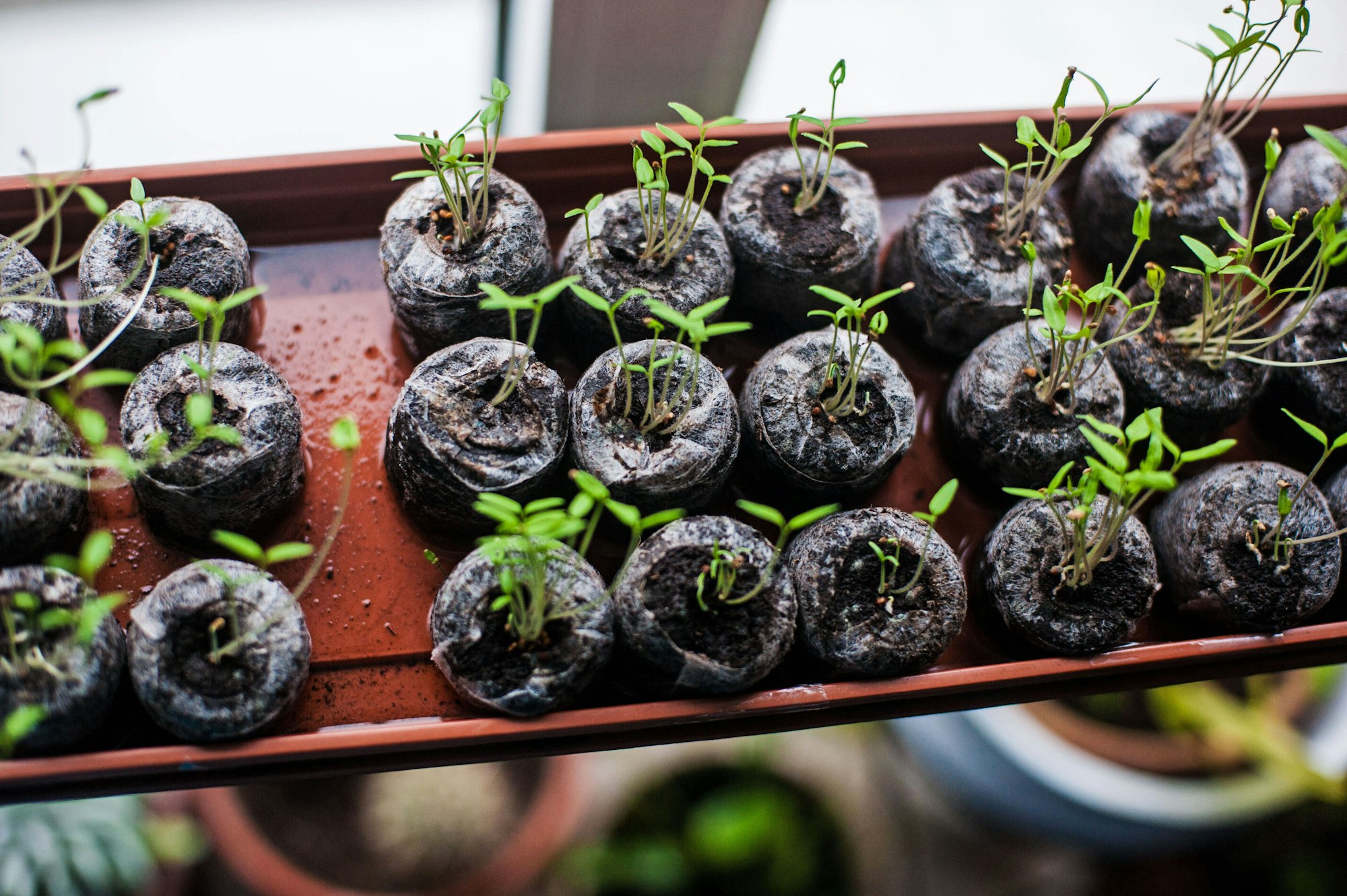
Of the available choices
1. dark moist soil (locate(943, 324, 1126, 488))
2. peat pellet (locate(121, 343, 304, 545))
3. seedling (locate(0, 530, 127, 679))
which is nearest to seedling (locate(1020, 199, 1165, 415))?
dark moist soil (locate(943, 324, 1126, 488))

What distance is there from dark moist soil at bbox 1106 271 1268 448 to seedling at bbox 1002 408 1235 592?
9cm

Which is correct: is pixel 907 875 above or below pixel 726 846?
below

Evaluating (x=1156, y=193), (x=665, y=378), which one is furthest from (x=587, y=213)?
(x=1156, y=193)

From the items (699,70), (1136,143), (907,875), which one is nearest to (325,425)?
(699,70)

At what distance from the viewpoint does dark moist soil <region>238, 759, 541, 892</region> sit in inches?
67.8

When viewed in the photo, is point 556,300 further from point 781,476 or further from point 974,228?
point 974,228

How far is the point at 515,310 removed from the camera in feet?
3.35

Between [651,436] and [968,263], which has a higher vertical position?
[968,263]

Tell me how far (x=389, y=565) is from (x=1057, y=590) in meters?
0.74

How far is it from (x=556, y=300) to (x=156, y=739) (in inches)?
24.8

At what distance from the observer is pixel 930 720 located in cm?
195

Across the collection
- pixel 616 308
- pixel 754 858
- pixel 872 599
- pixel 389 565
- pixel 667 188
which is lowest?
pixel 754 858

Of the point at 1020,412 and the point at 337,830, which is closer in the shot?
the point at 1020,412

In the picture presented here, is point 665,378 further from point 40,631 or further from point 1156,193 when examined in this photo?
point 1156,193
